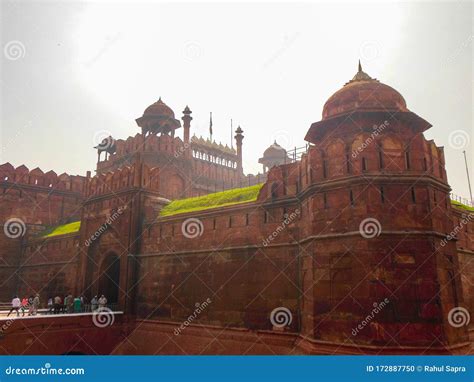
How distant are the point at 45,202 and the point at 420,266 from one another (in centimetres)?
2430

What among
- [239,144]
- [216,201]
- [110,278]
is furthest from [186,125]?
[216,201]

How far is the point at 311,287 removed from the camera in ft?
32.9

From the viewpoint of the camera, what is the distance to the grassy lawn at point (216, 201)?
1350cm

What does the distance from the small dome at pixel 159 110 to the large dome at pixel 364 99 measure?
16.7m

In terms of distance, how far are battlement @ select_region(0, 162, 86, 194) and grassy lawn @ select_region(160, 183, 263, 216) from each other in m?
10.6

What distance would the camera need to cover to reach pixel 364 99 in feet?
34.4

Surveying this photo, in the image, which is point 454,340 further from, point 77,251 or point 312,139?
point 77,251

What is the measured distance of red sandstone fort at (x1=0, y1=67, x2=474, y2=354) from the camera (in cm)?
903

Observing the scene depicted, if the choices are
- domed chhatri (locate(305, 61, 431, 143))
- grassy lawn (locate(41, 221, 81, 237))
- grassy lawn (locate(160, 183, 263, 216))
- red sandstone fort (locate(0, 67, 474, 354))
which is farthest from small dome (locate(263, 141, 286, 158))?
domed chhatri (locate(305, 61, 431, 143))

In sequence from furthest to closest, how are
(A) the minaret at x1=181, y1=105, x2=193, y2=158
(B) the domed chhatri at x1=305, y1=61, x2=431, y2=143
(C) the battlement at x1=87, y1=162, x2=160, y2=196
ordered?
(A) the minaret at x1=181, y1=105, x2=193, y2=158, (C) the battlement at x1=87, y1=162, x2=160, y2=196, (B) the domed chhatri at x1=305, y1=61, x2=431, y2=143

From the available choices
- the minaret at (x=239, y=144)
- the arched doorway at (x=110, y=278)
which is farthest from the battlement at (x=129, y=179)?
the minaret at (x=239, y=144)

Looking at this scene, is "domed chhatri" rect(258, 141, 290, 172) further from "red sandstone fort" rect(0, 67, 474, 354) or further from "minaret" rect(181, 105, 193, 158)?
"red sandstone fort" rect(0, 67, 474, 354)

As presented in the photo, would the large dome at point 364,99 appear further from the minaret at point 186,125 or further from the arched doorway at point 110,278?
the minaret at point 186,125

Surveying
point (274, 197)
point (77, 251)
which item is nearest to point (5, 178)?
point (77, 251)
